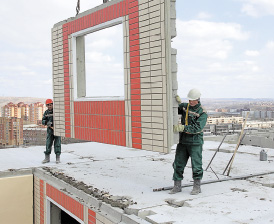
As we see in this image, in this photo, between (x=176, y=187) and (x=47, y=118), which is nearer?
(x=176, y=187)

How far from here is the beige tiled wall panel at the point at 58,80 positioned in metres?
7.06

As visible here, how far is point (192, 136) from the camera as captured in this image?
466 centimetres

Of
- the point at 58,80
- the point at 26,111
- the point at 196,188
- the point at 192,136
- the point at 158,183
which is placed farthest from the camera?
the point at 26,111

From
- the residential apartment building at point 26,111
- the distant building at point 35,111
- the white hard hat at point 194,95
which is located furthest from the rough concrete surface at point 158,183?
the residential apartment building at point 26,111

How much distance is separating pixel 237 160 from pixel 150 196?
3753mm

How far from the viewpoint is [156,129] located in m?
4.82

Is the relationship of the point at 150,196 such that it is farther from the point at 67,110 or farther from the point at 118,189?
the point at 67,110

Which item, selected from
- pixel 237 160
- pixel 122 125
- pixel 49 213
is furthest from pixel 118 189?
pixel 237 160

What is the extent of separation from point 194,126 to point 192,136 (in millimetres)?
186

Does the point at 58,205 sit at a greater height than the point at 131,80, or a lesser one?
lesser

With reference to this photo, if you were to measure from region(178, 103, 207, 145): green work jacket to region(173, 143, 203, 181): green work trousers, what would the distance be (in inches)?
3.7

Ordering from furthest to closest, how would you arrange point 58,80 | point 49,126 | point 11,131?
point 11,131, point 49,126, point 58,80

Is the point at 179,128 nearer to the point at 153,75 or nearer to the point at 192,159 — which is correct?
the point at 192,159

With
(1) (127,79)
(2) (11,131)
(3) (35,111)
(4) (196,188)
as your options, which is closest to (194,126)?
(4) (196,188)
